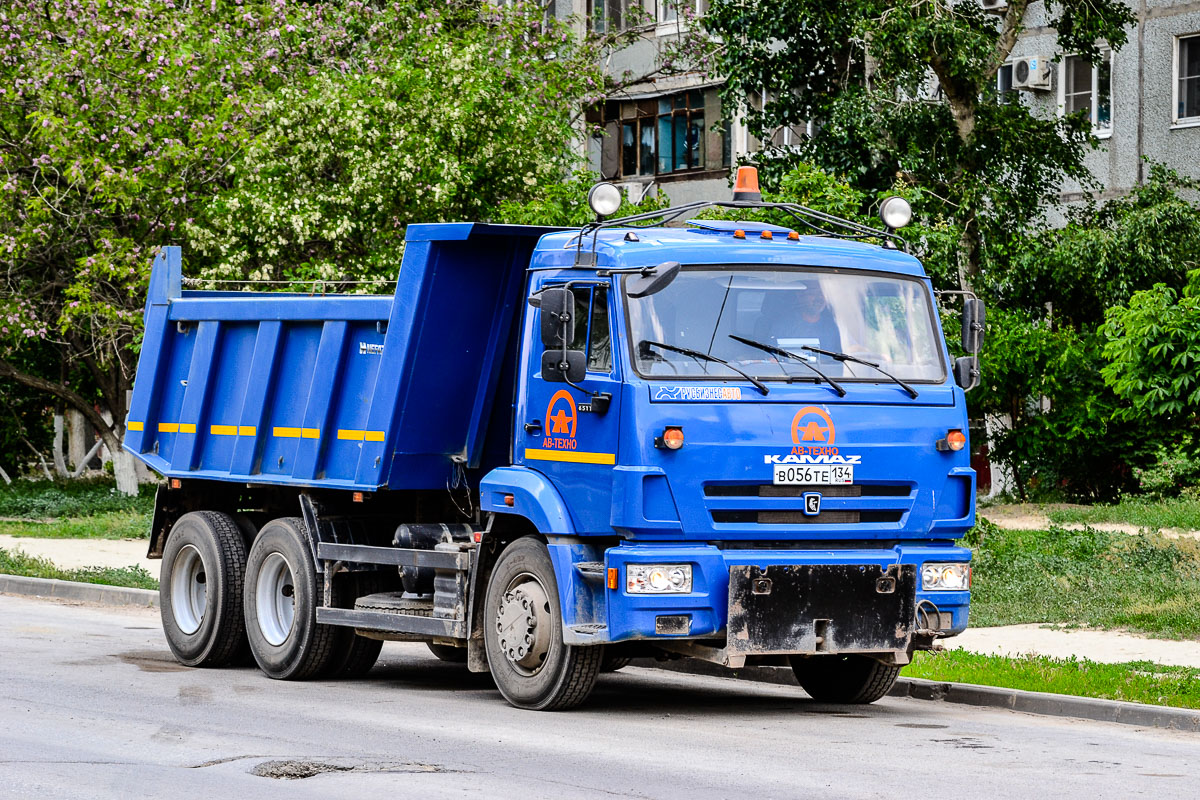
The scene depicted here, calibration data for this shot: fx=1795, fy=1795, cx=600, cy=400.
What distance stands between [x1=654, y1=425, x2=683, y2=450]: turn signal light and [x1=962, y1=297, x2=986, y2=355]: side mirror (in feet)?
7.16

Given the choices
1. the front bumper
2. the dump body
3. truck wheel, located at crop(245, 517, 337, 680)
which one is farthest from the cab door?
truck wheel, located at crop(245, 517, 337, 680)

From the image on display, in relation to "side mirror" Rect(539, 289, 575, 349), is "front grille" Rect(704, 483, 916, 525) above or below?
below

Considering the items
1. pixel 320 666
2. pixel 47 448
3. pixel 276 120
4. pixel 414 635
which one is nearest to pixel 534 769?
pixel 414 635

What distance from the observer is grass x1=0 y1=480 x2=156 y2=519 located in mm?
29516

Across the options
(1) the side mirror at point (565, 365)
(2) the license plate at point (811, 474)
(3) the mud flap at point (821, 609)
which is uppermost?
(1) the side mirror at point (565, 365)

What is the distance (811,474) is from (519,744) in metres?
2.32

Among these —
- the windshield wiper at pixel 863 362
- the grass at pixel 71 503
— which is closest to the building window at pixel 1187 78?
the grass at pixel 71 503

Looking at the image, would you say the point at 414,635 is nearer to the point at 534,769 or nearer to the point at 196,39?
the point at 534,769

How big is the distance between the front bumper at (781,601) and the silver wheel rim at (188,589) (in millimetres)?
4912

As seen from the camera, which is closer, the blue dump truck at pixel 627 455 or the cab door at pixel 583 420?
the blue dump truck at pixel 627 455

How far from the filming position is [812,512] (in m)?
10.5

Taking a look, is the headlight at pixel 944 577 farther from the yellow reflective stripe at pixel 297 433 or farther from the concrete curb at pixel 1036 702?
the yellow reflective stripe at pixel 297 433

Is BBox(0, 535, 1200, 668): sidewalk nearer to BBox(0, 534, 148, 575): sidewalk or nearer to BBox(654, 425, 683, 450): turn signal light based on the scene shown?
BBox(654, 425, 683, 450): turn signal light

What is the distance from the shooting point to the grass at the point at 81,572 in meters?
19.3
